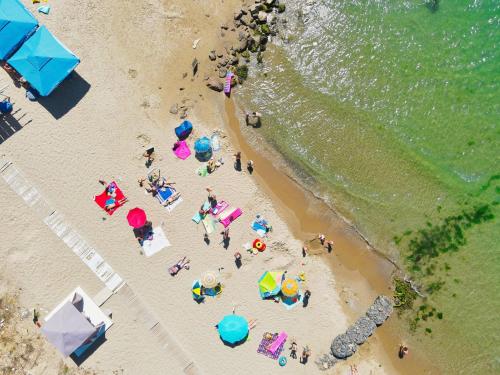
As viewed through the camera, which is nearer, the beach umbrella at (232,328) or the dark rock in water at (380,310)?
the beach umbrella at (232,328)

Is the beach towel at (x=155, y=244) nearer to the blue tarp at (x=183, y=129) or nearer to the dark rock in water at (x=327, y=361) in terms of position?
the blue tarp at (x=183, y=129)

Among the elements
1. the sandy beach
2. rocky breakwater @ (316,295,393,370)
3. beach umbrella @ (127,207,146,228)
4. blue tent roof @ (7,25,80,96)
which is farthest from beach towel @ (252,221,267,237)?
blue tent roof @ (7,25,80,96)

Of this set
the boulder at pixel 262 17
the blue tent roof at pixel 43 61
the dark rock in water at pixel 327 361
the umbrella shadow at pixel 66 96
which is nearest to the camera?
the blue tent roof at pixel 43 61

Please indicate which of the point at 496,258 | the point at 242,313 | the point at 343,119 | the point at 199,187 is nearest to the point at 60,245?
the point at 199,187

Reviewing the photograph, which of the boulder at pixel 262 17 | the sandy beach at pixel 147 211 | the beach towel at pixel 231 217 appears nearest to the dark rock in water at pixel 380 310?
the sandy beach at pixel 147 211

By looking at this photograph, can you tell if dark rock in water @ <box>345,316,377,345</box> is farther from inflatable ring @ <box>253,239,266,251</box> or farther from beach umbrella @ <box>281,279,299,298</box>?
inflatable ring @ <box>253,239,266,251</box>

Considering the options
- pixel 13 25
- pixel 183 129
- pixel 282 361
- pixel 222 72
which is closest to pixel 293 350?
pixel 282 361

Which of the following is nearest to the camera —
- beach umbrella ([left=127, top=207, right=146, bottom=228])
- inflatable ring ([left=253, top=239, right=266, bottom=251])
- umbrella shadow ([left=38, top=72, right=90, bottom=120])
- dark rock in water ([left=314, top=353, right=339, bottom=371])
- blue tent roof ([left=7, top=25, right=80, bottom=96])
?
blue tent roof ([left=7, top=25, right=80, bottom=96])
